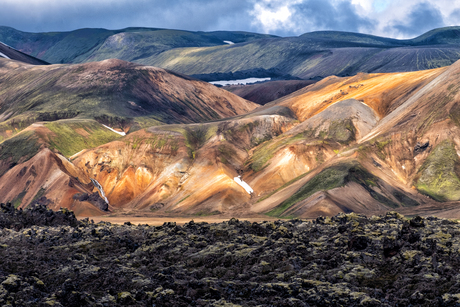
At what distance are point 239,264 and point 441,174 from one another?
197 ft

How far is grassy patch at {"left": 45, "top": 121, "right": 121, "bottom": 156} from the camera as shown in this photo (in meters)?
107

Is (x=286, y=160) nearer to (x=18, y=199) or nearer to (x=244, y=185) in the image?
(x=244, y=185)

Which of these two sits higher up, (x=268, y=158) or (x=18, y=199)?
(x=268, y=158)

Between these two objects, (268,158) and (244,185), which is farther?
(268,158)

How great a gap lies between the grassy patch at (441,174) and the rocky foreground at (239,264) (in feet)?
145

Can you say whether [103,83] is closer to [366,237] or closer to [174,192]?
[174,192]

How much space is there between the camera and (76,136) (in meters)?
113

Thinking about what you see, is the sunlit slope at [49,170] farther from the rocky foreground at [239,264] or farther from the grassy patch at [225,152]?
the rocky foreground at [239,264]

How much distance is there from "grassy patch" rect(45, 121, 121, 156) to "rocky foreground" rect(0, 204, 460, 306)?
7408cm

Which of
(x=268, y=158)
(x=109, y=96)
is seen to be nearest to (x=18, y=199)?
(x=268, y=158)

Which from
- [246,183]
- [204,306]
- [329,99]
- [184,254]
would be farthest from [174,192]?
[204,306]

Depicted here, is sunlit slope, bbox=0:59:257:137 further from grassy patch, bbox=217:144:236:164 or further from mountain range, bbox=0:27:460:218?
grassy patch, bbox=217:144:236:164

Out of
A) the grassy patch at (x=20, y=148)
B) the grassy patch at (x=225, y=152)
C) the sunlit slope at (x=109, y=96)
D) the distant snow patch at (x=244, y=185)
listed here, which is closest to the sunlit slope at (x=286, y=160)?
the grassy patch at (x=225, y=152)

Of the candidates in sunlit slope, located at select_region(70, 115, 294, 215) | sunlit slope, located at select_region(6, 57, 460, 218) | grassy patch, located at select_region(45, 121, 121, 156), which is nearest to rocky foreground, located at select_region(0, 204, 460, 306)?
sunlit slope, located at select_region(6, 57, 460, 218)
